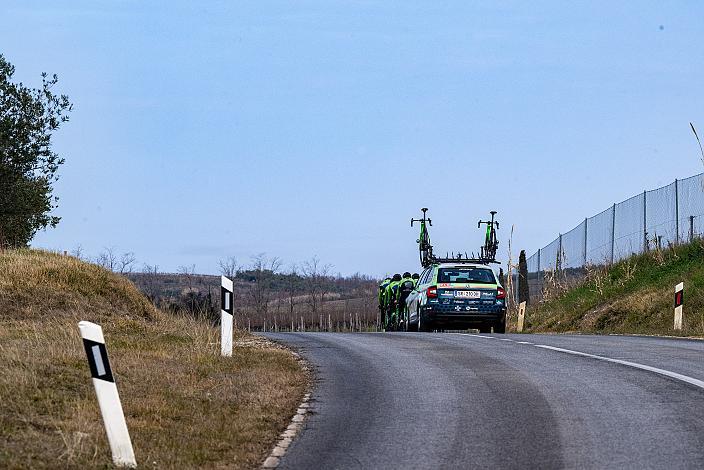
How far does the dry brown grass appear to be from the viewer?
796 centimetres

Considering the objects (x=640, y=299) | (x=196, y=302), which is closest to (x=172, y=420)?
(x=196, y=302)

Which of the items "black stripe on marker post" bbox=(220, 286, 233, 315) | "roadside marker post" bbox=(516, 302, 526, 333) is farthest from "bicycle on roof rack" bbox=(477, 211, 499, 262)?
"black stripe on marker post" bbox=(220, 286, 233, 315)

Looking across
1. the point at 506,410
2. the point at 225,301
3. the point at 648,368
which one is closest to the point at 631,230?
the point at 648,368

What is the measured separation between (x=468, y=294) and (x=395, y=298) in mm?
6793

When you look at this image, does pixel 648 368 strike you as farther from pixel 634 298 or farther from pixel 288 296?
pixel 288 296

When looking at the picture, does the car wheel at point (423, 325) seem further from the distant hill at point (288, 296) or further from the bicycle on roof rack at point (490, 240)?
the distant hill at point (288, 296)

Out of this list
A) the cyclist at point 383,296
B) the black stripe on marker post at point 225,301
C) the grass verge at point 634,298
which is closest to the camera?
the black stripe on marker post at point 225,301

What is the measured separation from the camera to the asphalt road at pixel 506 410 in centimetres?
797

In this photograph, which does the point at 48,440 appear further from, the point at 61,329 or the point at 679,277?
the point at 679,277

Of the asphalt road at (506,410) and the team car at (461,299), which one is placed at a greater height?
the team car at (461,299)

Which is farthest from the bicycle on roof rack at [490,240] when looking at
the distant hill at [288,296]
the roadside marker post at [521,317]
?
the distant hill at [288,296]

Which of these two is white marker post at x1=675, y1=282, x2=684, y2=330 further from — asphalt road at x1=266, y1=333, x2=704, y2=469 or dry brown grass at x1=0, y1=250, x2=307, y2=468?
dry brown grass at x1=0, y1=250, x2=307, y2=468

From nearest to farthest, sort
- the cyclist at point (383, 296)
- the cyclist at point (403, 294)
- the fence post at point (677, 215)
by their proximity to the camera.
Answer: the cyclist at point (403, 294), the fence post at point (677, 215), the cyclist at point (383, 296)

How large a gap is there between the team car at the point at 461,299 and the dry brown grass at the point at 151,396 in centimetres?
824
